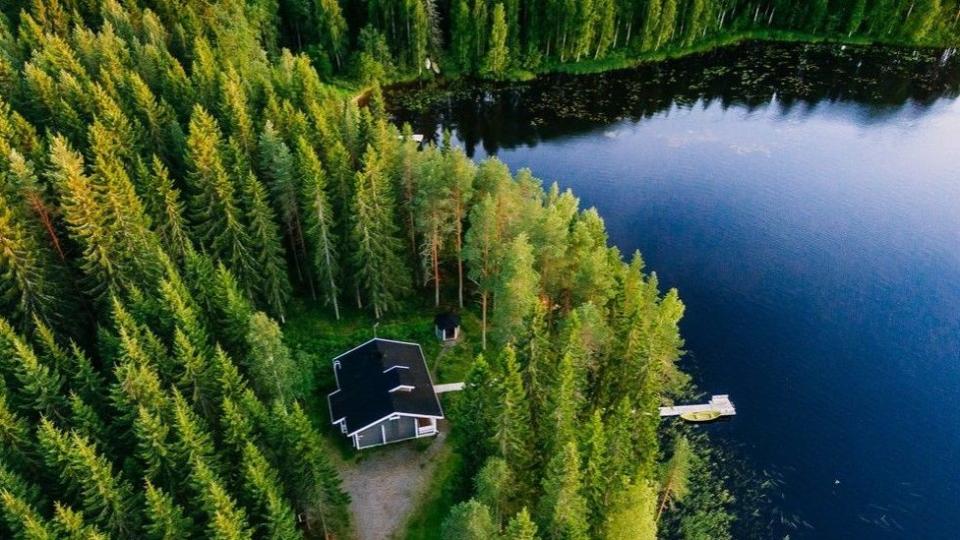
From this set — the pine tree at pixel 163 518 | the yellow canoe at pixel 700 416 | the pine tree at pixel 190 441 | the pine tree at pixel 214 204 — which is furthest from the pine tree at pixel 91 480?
the yellow canoe at pixel 700 416

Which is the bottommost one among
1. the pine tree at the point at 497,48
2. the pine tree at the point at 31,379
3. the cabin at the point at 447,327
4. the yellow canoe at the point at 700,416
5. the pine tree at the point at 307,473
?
the yellow canoe at the point at 700,416

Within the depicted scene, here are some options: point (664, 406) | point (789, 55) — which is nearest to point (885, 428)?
point (664, 406)

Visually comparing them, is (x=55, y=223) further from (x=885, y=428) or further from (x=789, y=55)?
(x=789, y=55)

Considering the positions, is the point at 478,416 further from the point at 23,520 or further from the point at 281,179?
the point at 281,179

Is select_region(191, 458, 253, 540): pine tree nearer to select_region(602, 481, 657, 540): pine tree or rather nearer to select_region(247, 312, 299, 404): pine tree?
select_region(247, 312, 299, 404): pine tree

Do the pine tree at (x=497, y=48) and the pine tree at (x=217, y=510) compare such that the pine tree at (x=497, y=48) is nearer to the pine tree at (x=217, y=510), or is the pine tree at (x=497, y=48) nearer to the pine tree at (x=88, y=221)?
the pine tree at (x=88, y=221)

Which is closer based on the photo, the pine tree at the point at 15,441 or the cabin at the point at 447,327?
the pine tree at the point at 15,441

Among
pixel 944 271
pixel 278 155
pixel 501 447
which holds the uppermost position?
pixel 278 155
